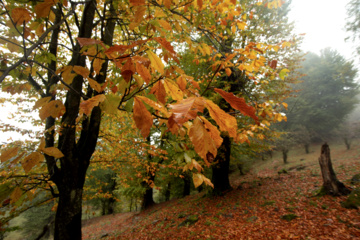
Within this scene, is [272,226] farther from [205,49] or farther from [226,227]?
[205,49]

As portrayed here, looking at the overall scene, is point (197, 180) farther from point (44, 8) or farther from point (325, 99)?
point (325, 99)

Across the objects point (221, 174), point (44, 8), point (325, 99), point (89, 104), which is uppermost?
point (325, 99)

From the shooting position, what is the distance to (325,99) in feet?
86.2

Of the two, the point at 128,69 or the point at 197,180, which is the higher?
the point at 128,69

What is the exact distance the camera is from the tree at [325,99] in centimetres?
2447

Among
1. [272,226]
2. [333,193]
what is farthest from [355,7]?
[272,226]

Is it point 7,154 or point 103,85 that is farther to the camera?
point 103,85

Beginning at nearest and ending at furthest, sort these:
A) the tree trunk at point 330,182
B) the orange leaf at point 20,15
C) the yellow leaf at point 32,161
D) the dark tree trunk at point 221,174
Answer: the yellow leaf at point 32,161 → the orange leaf at point 20,15 → the tree trunk at point 330,182 → the dark tree trunk at point 221,174

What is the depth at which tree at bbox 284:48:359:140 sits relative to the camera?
24.5m

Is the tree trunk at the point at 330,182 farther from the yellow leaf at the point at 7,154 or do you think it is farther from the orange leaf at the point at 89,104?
the yellow leaf at the point at 7,154

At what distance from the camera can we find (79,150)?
275 centimetres

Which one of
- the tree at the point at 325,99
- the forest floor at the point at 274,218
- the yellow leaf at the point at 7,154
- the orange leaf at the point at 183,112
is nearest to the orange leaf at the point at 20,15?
the yellow leaf at the point at 7,154

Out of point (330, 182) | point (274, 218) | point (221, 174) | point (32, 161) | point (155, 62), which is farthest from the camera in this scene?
point (221, 174)

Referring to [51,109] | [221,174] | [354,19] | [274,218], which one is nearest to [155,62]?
[51,109]
